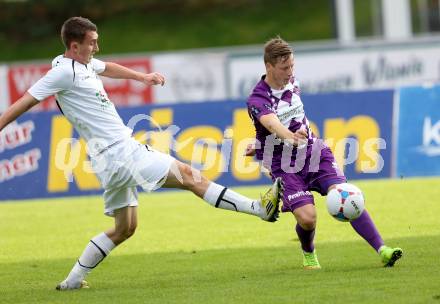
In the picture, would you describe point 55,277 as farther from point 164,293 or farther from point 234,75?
point 234,75

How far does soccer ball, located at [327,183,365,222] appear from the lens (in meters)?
8.88

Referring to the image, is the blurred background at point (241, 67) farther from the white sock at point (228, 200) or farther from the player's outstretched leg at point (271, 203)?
the player's outstretched leg at point (271, 203)

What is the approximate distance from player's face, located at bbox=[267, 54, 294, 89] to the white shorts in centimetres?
126

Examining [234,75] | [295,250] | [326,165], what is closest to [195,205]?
[295,250]

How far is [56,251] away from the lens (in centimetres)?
1166

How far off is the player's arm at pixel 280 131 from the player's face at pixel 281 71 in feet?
1.16

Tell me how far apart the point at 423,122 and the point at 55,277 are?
356 inches

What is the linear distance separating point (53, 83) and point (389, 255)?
3109mm

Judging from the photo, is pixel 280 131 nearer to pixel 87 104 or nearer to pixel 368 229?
pixel 368 229

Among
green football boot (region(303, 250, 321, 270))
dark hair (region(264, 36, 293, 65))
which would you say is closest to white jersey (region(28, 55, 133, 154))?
dark hair (region(264, 36, 293, 65))

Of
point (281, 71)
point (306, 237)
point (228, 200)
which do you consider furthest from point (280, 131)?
point (306, 237)

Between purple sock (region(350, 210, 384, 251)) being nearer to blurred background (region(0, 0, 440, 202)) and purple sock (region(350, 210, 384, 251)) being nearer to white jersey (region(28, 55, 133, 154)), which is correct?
white jersey (region(28, 55, 133, 154))

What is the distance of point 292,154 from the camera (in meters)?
9.33

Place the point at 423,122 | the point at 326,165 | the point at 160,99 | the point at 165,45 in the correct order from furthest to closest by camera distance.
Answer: the point at 165,45, the point at 160,99, the point at 423,122, the point at 326,165
